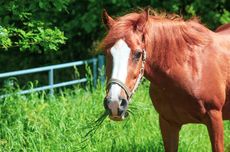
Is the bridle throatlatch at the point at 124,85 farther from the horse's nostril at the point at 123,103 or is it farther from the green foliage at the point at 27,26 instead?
the green foliage at the point at 27,26

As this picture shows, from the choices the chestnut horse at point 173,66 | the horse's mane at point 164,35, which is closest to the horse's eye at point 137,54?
the chestnut horse at point 173,66

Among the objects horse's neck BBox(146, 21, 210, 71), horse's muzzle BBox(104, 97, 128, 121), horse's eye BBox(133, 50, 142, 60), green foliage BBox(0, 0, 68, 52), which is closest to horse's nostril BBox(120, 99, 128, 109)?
horse's muzzle BBox(104, 97, 128, 121)

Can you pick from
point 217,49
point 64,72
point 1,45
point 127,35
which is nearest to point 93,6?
point 64,72

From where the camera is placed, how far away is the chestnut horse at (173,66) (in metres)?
3.88

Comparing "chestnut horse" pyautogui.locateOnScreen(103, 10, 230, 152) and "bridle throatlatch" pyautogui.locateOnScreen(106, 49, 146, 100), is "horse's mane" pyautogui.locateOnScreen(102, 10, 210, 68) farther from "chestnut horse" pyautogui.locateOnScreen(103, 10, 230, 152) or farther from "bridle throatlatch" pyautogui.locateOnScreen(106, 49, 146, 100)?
"bridle throatlatch" pyautogui.locateOnScreen(106, 49, 146, 100)

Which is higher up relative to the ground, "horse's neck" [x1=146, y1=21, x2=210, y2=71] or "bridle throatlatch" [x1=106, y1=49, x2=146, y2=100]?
"horse's neck" [x1=146, y1=21, x2=210, y2=71]

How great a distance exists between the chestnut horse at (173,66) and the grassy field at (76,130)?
0.84 meters

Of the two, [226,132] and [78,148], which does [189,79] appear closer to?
[78,148]

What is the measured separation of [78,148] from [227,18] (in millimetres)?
4811

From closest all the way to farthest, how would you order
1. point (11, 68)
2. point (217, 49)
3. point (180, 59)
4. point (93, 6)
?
point (180, 59) < point (217, 49) < point (93, 6) < point (11, 68)

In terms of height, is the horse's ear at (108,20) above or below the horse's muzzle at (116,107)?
above

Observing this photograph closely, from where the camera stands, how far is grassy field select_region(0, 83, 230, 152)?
17.7 feet

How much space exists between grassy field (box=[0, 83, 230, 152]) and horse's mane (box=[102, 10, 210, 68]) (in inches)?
52.1

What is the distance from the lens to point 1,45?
523 centimetres
